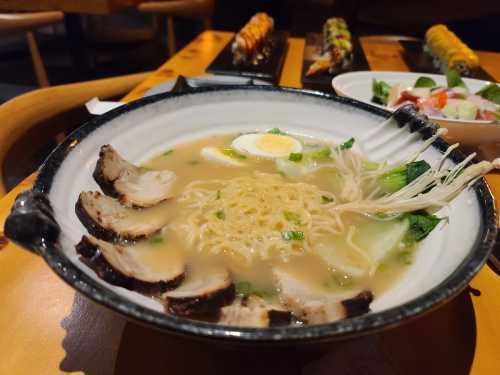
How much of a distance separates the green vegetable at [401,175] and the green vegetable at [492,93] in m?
1.21

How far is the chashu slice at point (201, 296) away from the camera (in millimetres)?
887

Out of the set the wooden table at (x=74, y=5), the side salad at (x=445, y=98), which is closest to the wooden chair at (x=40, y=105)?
the side salad at (x=445, y=98)

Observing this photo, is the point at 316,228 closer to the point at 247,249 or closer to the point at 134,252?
the point at 247,249

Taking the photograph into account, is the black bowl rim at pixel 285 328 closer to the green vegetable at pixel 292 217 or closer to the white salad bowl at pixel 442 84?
the green vegetable at pixel 292 217

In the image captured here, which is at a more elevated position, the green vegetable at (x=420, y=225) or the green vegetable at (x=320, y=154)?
the green vegetable at (x=420, y=225)

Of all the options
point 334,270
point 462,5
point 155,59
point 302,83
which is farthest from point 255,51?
point 462,5

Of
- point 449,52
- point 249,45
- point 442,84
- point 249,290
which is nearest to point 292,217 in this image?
point 249,290

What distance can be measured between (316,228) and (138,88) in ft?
5.01

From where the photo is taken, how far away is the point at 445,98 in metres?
2.11

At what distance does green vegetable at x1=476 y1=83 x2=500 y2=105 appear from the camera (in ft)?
7.57

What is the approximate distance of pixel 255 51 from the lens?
322 cm

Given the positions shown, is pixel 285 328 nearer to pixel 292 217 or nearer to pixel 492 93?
pixel 292 217

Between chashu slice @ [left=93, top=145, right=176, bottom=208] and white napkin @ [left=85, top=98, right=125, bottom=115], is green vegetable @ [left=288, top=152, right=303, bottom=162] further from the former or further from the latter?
white napkin @ [left=85, top=98, right=125, bottom=115]

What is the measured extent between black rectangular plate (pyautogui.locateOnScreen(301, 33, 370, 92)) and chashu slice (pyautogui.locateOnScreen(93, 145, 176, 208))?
149cm
